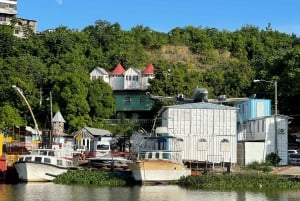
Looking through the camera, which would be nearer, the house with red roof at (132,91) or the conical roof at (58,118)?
the conical roof at (58,118)

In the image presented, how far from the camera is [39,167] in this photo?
49.2m

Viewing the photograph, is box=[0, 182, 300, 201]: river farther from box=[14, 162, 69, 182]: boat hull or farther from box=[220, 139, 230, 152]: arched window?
box=[220, 139, 230, 152]: arched window

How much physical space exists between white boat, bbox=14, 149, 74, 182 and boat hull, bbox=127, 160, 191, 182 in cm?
722

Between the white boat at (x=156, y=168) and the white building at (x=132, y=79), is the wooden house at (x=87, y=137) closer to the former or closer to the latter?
the white boat at (x=156, y=168)

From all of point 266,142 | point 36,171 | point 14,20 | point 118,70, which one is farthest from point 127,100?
point 14,20

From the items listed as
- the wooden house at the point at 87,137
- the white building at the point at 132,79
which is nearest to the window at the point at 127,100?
the white building at the point at 132,79

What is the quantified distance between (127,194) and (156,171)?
5.92 m

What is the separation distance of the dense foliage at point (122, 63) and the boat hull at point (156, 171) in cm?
3379

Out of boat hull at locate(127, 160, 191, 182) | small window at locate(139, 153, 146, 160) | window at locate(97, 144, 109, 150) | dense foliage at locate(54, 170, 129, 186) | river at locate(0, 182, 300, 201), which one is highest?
Result: window at locate(97, 144, 109, 150)

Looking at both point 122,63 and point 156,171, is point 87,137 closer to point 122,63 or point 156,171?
point 156,171

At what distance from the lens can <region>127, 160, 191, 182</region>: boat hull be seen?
45.6 m

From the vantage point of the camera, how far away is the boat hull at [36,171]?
1925 inches

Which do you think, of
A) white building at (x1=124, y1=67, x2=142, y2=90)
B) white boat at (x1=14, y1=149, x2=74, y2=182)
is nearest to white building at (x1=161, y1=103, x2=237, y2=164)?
white boat at (x1=14, y1=149, x2=74, y2=182)

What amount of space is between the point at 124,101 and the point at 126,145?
26100mm
